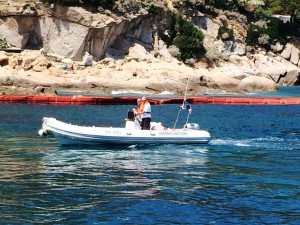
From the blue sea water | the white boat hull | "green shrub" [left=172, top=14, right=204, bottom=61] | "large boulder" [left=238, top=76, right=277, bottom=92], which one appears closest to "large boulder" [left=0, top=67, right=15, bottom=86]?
the blue sea water

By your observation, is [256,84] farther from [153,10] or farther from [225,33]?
[153,10]

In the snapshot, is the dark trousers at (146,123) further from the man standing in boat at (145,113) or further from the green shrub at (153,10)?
the green shrub at (153,10)

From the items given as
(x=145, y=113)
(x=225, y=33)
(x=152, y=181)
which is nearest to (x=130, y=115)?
(x=145, y=113)

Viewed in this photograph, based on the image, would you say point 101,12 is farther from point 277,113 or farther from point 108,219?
point 108,219

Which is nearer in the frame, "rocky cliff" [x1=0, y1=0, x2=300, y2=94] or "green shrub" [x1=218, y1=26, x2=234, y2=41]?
"rocky cliff" [x1=0, y1=0, x2=300, y2=94]

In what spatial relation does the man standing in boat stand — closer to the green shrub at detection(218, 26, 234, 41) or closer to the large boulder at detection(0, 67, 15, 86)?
the large boulder at detection(0, 67, 15, 86)

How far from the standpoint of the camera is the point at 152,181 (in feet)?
63.6

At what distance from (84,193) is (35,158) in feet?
21.2

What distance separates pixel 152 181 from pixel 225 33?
206ft

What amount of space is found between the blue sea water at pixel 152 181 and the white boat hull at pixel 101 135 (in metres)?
0.32

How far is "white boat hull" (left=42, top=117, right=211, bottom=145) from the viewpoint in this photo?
25.9 m

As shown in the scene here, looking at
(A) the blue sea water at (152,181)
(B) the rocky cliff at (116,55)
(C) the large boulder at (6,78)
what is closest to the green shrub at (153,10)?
(B) the rocky cliff at (116,55)

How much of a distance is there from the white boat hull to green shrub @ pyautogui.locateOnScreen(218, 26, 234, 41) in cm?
5475

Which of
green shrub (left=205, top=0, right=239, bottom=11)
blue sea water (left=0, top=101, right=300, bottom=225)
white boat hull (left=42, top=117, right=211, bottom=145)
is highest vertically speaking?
green shrub (left=205, top=0, right=239, bottom=11)
